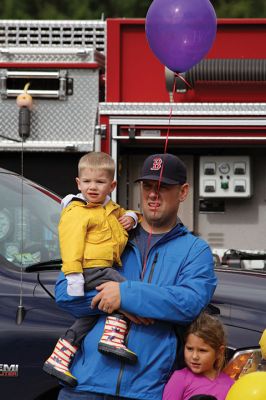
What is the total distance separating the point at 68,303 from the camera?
387 centimetres

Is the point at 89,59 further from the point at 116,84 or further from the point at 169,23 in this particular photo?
the point at 169,23

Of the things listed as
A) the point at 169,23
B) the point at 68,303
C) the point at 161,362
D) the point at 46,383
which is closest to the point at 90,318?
the point at 68,303

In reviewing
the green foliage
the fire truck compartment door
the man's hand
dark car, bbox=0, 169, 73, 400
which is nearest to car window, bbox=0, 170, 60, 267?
dark car, bbox=0, 169, 73, 400

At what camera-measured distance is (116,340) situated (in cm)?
372

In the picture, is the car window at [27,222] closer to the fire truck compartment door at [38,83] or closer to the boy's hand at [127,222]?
the boy's hand at [127,222]

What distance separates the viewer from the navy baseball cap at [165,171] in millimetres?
3912

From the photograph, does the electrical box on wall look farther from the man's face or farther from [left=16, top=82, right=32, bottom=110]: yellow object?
the man's face

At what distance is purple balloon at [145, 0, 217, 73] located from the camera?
4.93m

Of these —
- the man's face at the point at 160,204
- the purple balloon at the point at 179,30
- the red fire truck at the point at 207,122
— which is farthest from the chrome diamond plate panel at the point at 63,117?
the man's face at the point at 160,204

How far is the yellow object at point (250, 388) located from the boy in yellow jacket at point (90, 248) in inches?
16.8

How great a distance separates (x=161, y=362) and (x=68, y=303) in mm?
429

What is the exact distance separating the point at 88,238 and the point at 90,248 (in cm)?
4

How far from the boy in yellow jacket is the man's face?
0.14 meters

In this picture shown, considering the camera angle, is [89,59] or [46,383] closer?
[46,383]
